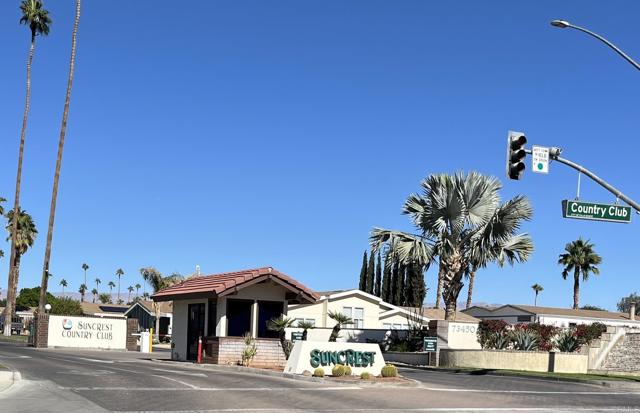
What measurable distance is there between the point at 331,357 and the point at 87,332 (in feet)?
90.4

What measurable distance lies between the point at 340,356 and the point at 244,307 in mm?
7882

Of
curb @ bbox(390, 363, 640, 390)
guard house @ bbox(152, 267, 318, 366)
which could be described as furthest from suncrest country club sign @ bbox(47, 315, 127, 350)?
curb @ bbox(390, 363, 640, 390)

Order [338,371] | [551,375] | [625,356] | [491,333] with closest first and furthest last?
[338,371], [551,375], [491,333], [625,356]

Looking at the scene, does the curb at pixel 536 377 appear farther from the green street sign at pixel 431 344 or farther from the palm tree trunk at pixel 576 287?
the palm tree trunk at pixel 576 287

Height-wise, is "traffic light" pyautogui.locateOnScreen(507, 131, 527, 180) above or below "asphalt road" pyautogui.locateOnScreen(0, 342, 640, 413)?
above

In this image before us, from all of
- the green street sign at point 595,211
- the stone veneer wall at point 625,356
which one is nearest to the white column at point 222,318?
the green street sign at point 595,211

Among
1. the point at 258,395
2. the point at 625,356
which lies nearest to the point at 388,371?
the point at 258,395

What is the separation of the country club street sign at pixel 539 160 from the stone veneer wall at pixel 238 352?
509 inches

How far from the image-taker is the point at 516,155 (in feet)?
65.2

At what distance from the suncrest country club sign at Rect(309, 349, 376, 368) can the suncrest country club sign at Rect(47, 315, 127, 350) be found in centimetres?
2696

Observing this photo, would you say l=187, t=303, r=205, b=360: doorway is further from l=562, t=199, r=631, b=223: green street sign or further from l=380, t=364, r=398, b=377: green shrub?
l=562, t=199, r=631, b=223: green street sign

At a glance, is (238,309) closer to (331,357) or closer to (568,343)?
(331,357)

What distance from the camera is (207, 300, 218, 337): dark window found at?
30.0 m

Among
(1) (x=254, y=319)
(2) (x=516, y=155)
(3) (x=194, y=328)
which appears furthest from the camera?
(3) (x=194, y=328)
